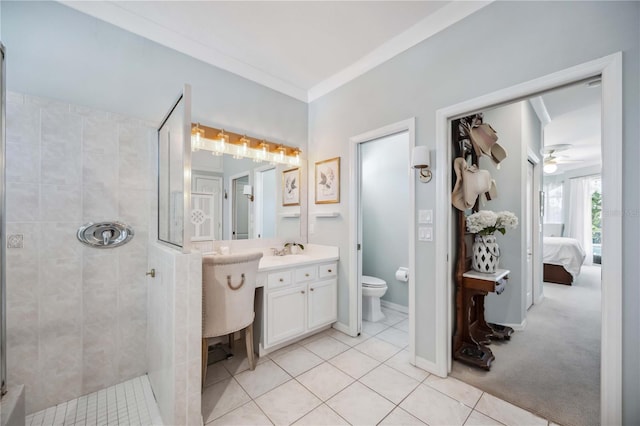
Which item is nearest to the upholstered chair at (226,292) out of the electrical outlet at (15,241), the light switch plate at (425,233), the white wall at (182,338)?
the white wall at (182,338)

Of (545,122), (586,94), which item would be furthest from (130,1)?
(545,122)

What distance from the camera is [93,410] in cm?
162

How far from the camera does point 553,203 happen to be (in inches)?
211

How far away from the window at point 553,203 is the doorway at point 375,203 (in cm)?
421

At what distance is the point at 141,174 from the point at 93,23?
1130mm

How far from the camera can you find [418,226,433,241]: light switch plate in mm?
2023

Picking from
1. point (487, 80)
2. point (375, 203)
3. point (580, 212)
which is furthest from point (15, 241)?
point (580, 212)

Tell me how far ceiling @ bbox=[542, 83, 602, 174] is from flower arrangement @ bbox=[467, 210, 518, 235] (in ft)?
3.27

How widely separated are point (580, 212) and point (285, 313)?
602 centimetres

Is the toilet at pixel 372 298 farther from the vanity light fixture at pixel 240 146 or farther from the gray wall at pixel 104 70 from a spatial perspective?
the gray wall at pixel 104 70

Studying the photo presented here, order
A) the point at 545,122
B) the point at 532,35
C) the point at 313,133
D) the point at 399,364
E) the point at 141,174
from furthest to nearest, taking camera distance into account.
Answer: the point at 545,122
the point at 313,133
the point at 399,364
the point at 141,174
the point at 532,35

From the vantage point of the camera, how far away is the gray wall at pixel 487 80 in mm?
1252

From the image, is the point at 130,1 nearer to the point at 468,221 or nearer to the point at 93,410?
the point at 93,410

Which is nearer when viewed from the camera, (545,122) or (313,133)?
(313,133)
